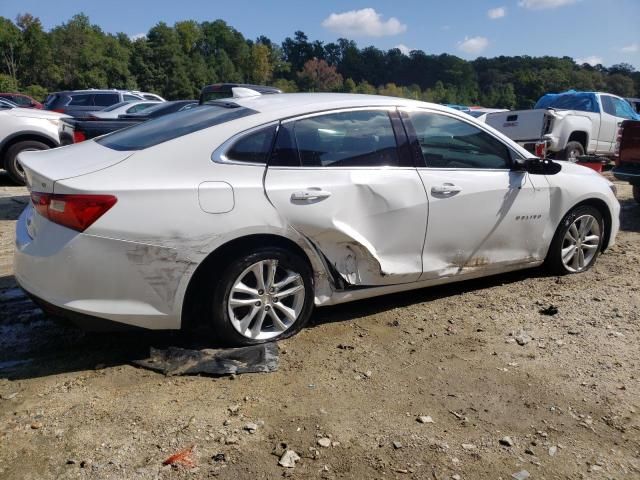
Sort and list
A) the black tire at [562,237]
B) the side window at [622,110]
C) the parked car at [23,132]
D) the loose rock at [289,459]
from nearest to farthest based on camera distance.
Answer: the loose rock at [289,459]
the black tire at [562,237]
the parked car at [23,132]
the side window at [622,110]

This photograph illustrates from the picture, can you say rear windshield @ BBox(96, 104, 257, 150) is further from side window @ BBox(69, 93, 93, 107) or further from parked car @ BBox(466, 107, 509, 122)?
side window @ BBox(69, 93, 93, 107)

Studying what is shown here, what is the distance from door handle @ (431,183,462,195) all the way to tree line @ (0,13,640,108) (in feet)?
173

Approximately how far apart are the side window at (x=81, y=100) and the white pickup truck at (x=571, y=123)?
12.5 metres

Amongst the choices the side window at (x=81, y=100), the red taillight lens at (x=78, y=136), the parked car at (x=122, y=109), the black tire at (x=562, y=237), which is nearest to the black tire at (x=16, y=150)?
the red taillight lens at (x=78, y=136)

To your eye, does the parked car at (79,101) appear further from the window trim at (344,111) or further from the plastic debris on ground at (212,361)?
the plastic debris on ground at (212,361)

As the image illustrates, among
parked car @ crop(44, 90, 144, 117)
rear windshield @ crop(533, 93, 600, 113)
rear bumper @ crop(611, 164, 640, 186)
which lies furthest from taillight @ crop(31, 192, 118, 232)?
parked car @ crop(44, 90, 144, 117)

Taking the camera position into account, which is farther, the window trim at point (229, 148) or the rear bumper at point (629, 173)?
the rear bumper at point (629, 173)

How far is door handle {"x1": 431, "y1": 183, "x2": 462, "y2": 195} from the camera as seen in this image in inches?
161

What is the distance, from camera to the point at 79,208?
3047 millimetres

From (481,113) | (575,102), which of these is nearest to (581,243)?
(575,102)

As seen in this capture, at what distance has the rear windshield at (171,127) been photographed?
355 cm

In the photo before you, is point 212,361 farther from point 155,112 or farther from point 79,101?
point 79,101

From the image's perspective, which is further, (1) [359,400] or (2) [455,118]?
(2) [455,118]

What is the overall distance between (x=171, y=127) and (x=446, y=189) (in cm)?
198
